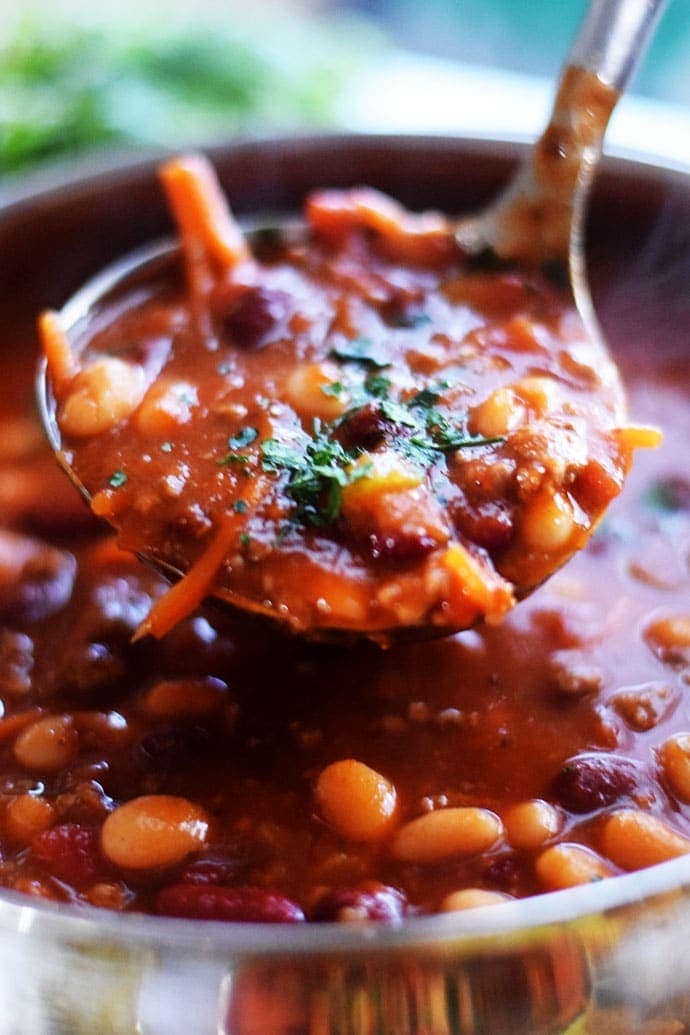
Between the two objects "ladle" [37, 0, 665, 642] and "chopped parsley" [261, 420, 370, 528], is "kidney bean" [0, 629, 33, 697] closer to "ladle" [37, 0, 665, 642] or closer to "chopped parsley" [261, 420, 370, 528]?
"ladle" [37, 0, 665, 642]

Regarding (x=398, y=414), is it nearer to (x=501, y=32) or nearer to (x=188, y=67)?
(x=188, y=67)

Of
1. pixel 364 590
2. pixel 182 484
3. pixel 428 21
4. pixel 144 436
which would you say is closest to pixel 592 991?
pixel 364 590

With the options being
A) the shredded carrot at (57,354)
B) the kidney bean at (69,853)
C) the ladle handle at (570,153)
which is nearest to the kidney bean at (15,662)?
the kidney bean at (69,853)

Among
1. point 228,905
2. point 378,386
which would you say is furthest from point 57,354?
point 228,905

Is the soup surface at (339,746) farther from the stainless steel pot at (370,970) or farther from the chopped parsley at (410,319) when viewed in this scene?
the chopped parsley at (410,319)

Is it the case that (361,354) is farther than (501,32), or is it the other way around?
(501,32)

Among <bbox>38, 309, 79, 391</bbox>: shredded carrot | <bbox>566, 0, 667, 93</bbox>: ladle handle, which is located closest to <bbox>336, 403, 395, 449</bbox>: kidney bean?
<bbox>38, 309, 79, 391</bbox>: shredded carrot
